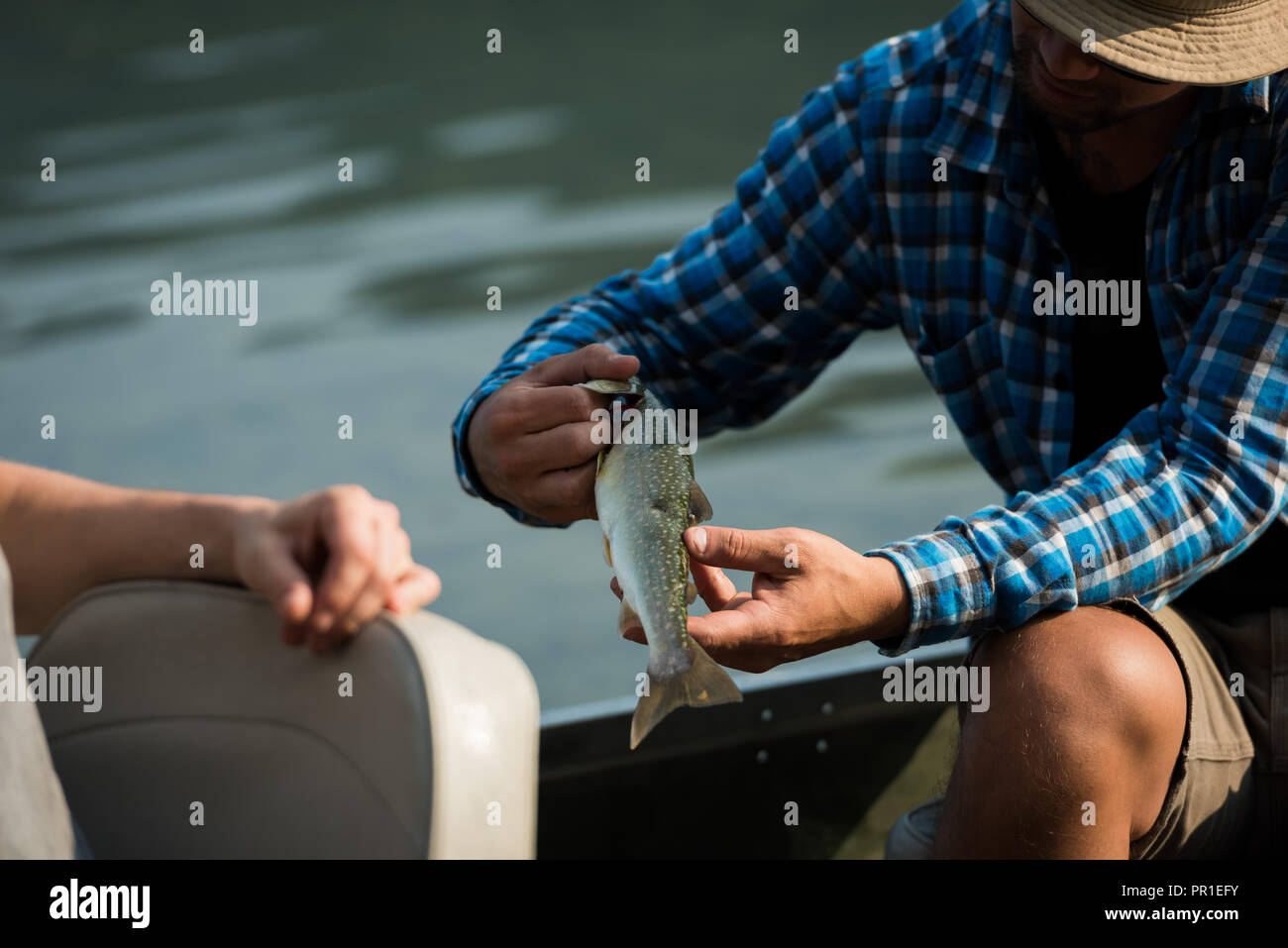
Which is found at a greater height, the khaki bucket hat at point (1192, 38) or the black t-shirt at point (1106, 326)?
the khaki bucket hat at point (1192, 38)

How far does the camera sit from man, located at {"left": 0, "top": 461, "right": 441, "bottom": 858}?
5.04 feet

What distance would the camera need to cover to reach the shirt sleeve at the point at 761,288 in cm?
259

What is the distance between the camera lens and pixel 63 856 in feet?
4.75

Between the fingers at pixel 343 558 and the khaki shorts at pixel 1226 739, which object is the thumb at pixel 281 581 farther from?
the khaki shorts at pixel 1226 739

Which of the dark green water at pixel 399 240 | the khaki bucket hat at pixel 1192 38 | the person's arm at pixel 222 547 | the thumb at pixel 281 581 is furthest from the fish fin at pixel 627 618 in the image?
the dark green water at pixel 399 240

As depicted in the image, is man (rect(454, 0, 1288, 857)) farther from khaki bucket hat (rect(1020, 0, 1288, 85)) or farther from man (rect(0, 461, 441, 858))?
man (rect(0, 461, 441, 858))

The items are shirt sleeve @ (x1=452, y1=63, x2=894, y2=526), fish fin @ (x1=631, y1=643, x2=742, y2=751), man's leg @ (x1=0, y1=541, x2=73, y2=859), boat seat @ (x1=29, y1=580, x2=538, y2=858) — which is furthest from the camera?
shirt sleeve @ (x1=452, y1=63, x2=894, y2=526)

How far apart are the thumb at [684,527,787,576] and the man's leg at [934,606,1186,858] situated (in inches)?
14.9

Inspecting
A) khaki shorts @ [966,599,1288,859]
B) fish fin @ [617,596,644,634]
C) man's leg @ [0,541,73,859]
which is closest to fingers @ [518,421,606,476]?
fish fin @ [617,596,644,634]

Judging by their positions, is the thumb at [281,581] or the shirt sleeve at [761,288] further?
the shirt sleeve at [761,288]

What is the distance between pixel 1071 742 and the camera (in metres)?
1.87

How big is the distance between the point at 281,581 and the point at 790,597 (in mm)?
685

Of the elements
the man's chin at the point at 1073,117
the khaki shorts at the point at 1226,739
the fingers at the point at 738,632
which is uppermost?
the man's chin at the point at 1073,117

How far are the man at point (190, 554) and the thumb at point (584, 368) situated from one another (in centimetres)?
48
